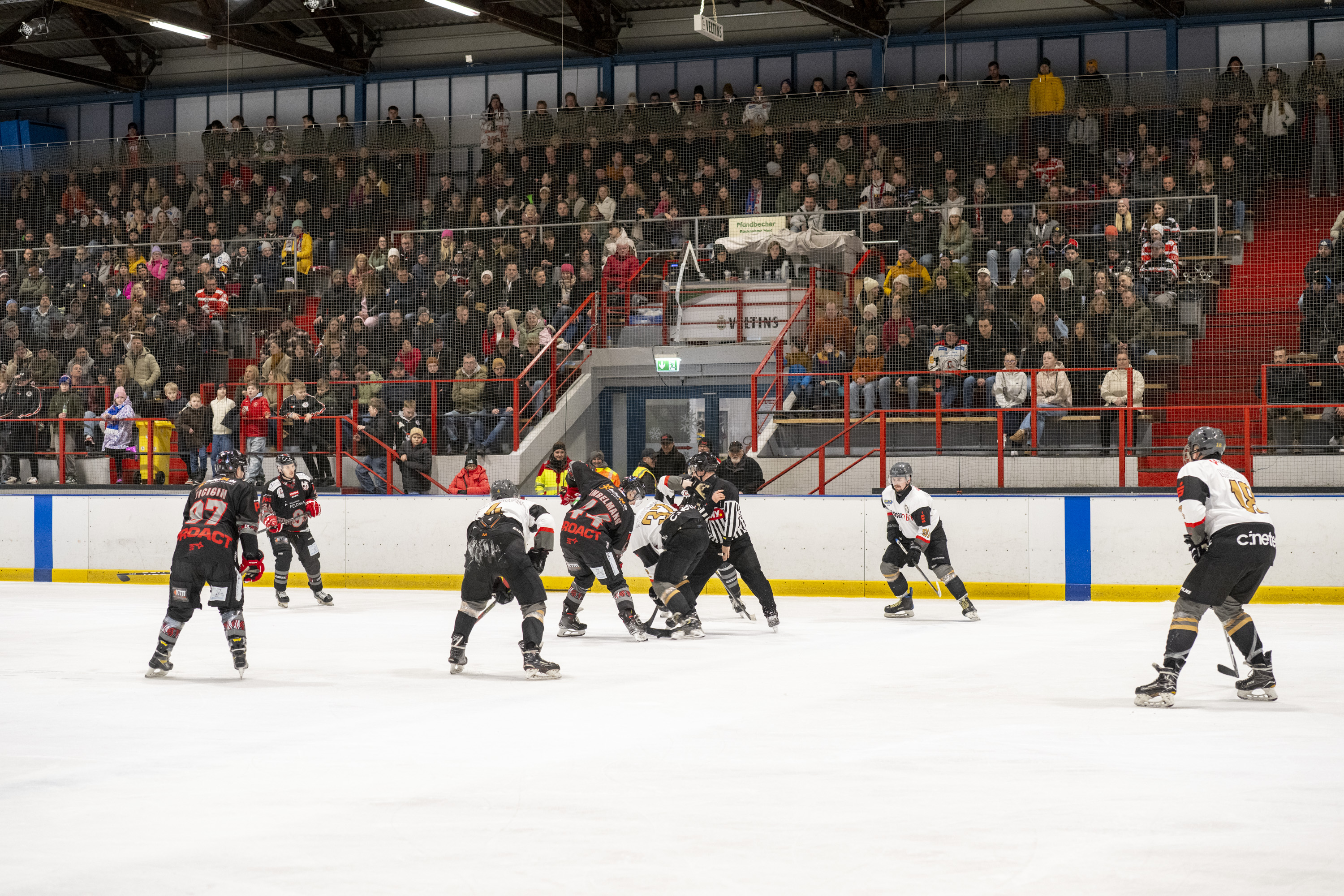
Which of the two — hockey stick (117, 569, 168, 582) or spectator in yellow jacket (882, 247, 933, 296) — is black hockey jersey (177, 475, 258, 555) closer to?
hockey stick (117, 569, 168, 582)

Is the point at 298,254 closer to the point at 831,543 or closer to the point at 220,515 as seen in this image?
the point at 831,543

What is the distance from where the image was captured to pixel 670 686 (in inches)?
331

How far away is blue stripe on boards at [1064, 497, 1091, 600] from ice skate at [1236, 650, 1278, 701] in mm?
6736

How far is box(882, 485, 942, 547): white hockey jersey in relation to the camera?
503 inches

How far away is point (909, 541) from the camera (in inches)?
511

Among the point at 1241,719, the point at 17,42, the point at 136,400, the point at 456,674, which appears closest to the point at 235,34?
the point at 17,42

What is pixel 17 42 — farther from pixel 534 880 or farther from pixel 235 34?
pixel 534 880

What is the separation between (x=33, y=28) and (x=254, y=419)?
7456mm

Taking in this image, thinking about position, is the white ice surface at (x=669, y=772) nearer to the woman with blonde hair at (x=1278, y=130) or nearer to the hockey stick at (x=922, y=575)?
the hockey stick at (x=922, y=575)

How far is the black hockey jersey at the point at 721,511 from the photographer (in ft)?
37.0

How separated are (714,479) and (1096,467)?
5903mm

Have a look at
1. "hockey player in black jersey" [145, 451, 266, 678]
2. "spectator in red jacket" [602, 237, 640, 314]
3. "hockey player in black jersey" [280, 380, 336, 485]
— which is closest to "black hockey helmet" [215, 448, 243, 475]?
"hockey player in black jersey" [145, 451, 266, 678]

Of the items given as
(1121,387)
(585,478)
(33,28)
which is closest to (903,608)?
(585,478)

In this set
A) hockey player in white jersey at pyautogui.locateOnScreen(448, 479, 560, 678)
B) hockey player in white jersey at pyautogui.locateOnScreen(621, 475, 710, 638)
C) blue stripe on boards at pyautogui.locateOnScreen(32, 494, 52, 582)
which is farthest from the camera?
blue stripe on boards at pyautogui.locateOnScreen(32, 494, 52, 582)
